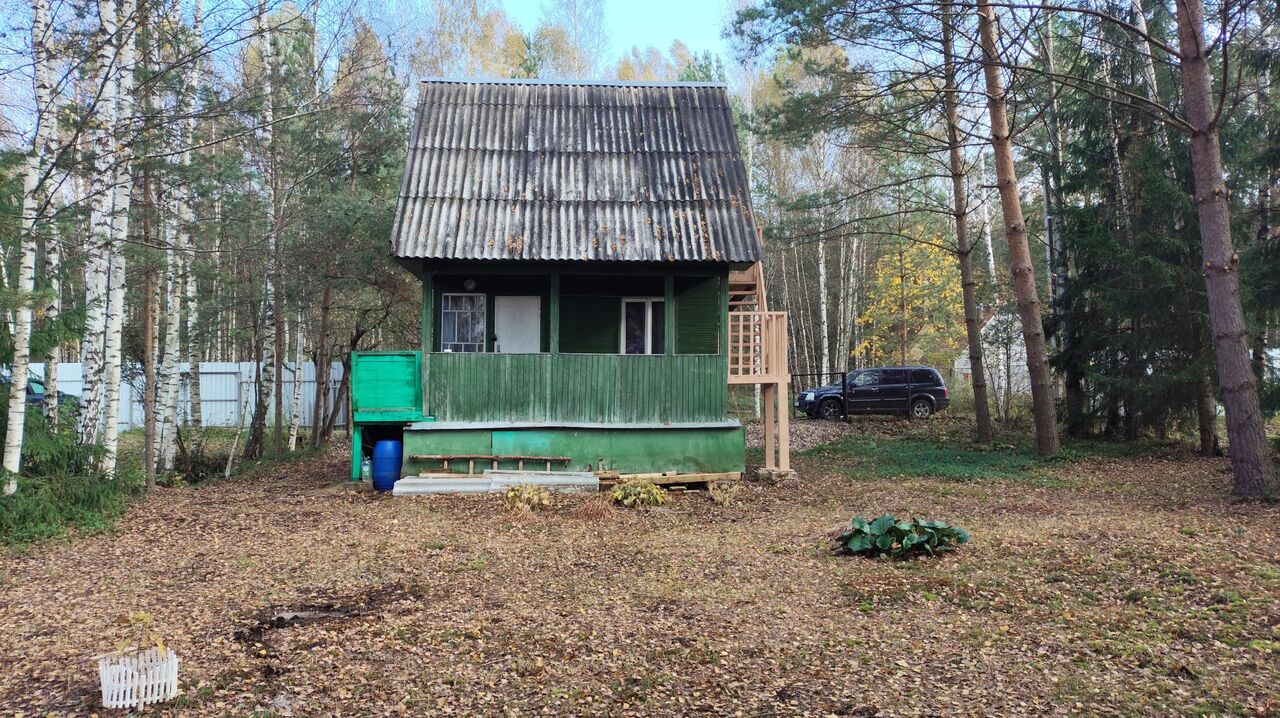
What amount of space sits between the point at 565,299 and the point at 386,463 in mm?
3904

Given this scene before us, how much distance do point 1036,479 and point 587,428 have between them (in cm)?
709

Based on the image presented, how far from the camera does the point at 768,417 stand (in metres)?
13.1

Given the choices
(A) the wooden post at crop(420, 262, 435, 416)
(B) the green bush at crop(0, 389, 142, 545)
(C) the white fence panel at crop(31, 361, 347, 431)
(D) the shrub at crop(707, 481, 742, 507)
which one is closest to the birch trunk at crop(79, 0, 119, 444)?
(B) the green bush at crop(0, 389, 142, 545)

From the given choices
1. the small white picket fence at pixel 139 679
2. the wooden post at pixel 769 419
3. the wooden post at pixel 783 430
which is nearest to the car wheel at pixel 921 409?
the wooden post at pixel 769 419

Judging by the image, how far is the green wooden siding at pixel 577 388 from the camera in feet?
38.9

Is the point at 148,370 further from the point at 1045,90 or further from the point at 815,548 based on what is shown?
the point at 1045,90

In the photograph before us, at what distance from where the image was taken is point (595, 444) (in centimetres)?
1186

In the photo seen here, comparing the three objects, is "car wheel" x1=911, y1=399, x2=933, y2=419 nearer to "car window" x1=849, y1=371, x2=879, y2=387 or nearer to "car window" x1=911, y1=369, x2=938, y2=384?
"car window" x1=911, y1=369, x2=938, y2=384

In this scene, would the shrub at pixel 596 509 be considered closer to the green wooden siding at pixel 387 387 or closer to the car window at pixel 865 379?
the green wooden siding at pixel 387 387

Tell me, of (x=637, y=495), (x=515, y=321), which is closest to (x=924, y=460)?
(x=637, y=495)

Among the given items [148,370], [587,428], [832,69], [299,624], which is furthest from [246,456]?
[832,69]

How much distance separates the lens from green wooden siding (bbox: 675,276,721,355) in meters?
13.6

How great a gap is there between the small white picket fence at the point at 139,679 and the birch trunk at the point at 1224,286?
10.3 m

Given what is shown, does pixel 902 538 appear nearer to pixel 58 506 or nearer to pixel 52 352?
pixel 58 506
